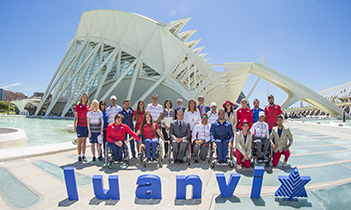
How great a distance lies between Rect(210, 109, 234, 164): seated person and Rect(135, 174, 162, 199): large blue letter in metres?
2.24

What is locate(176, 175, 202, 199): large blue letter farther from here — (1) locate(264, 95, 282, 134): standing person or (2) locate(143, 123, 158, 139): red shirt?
(1) locate(264, 95, 282, 134): standing person

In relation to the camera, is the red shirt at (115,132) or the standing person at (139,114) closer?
the red shirt at (115,132)

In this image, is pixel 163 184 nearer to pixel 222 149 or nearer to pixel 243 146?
pixel 222 149

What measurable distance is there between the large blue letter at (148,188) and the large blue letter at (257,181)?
4.97 ft

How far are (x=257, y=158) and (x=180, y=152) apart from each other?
2016 millimetres

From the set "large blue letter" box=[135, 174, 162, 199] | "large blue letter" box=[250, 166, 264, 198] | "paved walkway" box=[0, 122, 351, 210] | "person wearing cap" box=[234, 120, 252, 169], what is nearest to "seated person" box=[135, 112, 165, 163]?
"paved walkway" box=[0, 122, 351, 210]

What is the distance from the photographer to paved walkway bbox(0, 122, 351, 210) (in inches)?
116

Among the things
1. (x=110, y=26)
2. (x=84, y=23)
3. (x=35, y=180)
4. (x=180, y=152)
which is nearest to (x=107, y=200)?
(x=35, y=180)

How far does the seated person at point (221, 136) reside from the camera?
5.00m

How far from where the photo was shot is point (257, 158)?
16.7ft

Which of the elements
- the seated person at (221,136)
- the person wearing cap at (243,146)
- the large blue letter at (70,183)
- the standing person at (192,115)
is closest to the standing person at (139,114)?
the standing person at (192,115)

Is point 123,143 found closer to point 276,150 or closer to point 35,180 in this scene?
point 35,180

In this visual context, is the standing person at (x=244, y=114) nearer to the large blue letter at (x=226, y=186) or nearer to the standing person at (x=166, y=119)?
the standing person at (x=166, y=119)

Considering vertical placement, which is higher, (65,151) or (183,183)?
(183,183)
